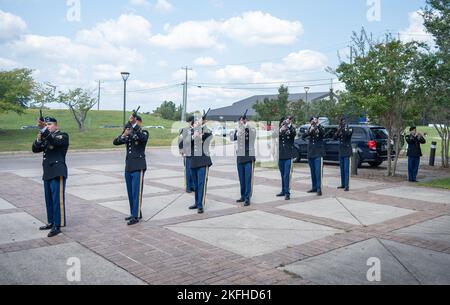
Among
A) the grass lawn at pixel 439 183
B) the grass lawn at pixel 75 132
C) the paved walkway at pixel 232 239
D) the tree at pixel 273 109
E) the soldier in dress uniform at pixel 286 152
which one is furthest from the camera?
the grass lawn at pixel 75 132

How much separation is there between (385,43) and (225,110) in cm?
7344

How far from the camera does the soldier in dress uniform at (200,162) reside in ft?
26.7

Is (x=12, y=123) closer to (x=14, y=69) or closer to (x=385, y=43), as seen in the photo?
(x=14, y=69)

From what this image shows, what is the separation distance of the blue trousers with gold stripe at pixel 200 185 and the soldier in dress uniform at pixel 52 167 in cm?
245

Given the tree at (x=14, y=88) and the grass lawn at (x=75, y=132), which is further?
the tree at (x=14, y=88)

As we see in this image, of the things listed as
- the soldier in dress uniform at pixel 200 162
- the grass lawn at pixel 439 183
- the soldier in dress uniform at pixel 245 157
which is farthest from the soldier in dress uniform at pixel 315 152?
the grass lawn at pixel 439 183

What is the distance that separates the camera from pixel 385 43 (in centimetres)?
1384

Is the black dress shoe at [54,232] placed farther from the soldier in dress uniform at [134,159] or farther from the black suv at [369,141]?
the black suv at [369,141]

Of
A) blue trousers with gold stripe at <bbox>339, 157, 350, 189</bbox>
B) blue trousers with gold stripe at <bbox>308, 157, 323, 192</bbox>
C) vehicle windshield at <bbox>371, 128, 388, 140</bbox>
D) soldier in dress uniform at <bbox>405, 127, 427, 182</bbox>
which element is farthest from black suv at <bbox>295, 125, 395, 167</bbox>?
Answer: blue trousers with gold stripe at <bbox>308, 157, 323, 192</bbox>

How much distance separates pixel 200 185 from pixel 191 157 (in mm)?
569

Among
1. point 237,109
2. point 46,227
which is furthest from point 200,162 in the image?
point 237,109

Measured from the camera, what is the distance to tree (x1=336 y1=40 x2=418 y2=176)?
13134 millimetres

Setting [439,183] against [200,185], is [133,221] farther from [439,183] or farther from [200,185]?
[439,183]
